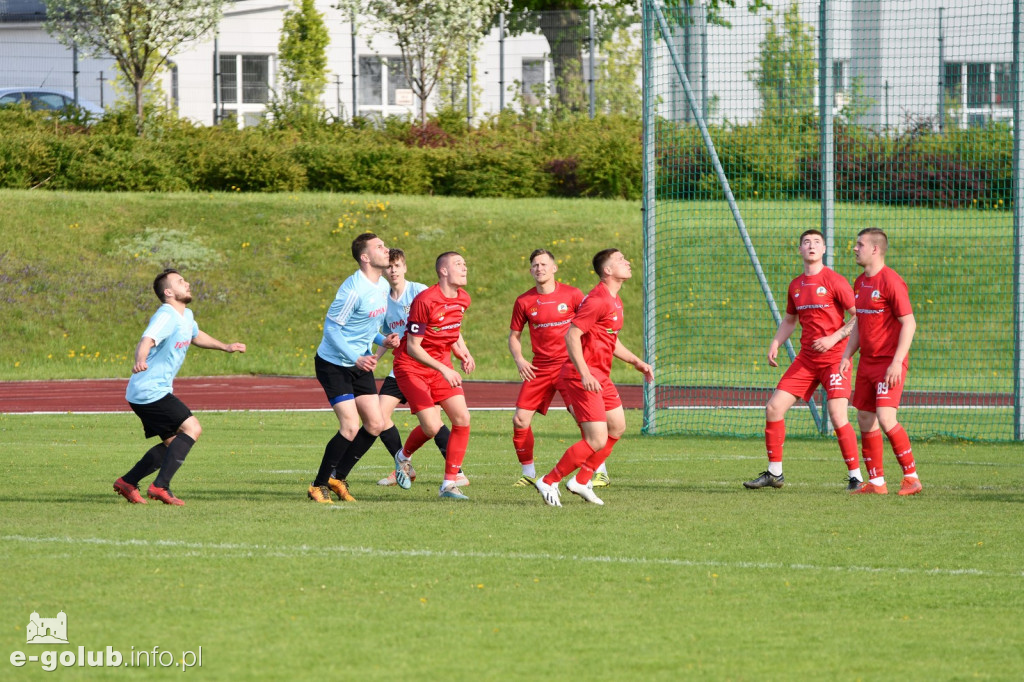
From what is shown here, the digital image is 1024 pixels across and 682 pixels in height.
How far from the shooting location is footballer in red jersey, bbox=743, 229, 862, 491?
1095cm

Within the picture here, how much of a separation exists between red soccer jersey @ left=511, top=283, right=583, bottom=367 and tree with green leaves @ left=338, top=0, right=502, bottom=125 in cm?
2314

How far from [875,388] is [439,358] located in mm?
3310

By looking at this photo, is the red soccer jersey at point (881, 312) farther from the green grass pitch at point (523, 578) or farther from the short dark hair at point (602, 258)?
the short dark hair at point (602, 258)

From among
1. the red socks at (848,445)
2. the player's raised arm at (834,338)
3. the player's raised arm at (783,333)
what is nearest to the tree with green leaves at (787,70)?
the player's raised arm at (783,333)

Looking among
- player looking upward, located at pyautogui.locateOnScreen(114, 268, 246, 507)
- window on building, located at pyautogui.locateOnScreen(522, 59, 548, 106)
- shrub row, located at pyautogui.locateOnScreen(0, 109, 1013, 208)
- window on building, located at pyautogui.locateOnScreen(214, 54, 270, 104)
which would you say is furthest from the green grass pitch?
window on building, located at pyautogui.locateOnScreen(214, 54, 270, 104)

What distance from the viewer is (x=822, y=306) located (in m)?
11.1

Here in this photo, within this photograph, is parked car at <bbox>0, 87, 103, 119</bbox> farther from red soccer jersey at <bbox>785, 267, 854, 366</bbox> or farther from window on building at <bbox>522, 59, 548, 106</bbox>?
red soccer jersey at <bbox>785, 267, 854, 366</bbox>

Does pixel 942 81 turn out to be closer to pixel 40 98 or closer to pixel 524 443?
pixel 524 443

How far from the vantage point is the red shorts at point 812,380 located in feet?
36.3

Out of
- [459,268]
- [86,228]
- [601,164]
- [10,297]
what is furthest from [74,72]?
[459,268]

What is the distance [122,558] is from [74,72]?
29704mm

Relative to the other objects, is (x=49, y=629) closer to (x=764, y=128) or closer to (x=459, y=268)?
(x=459, y=268)

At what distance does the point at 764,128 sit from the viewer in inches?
691

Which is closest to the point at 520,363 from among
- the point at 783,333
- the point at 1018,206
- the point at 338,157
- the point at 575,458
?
the point at 575,458
